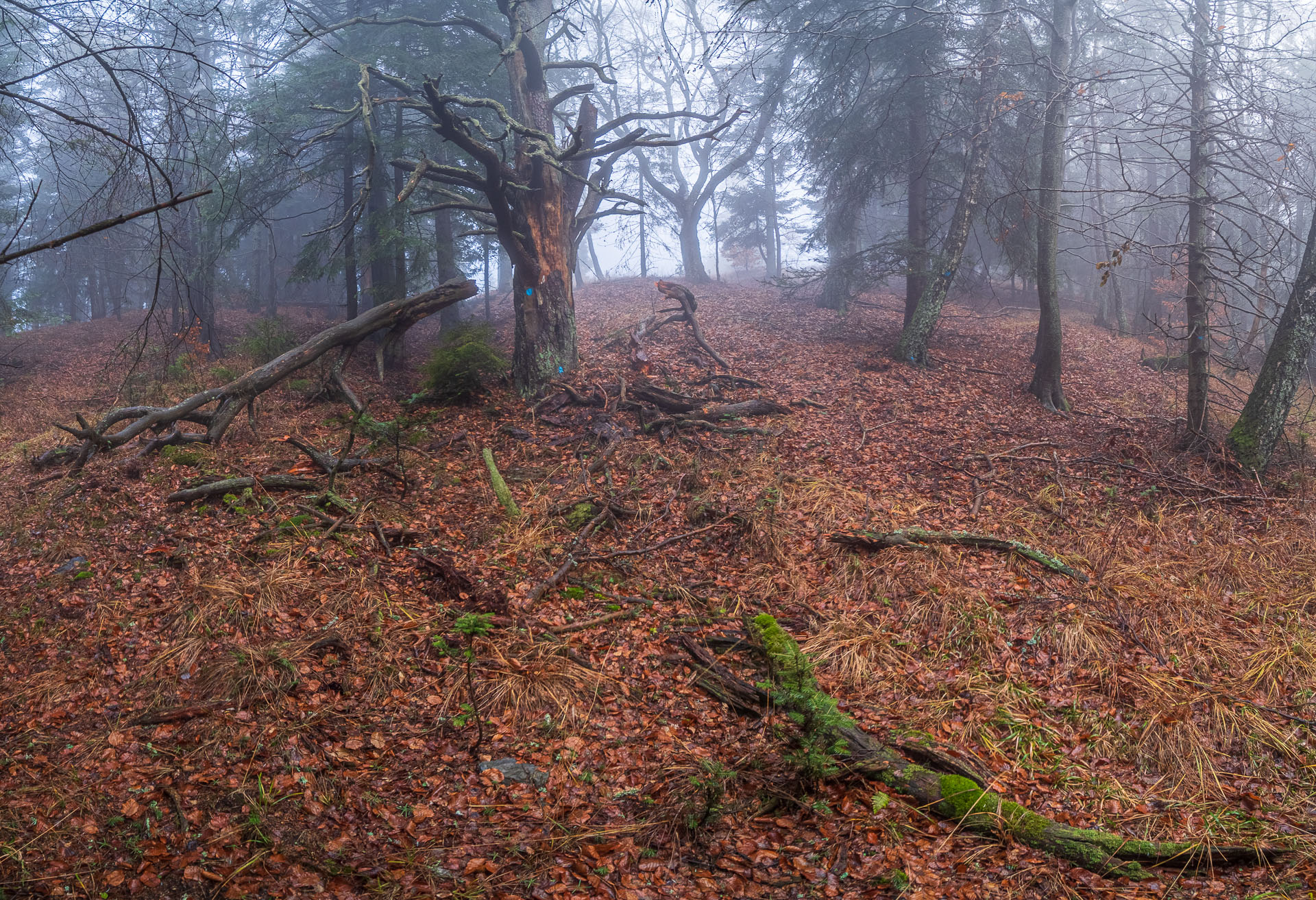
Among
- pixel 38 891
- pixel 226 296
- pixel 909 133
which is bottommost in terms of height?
pixel 38 891

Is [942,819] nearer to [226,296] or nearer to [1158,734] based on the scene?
[1158,734]

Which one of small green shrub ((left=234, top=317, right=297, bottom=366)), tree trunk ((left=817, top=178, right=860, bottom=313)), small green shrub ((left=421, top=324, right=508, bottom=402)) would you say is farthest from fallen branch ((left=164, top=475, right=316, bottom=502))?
tree trunk ((left=817, top=178, right=860, bottom=313))

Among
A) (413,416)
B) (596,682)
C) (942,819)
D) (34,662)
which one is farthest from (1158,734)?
(413,416)

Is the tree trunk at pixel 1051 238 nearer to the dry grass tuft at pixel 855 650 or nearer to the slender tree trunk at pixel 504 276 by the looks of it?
the dry grass tuft at pixel 855 650

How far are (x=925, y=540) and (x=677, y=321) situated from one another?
974cm

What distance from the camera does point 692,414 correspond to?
10.7 metres

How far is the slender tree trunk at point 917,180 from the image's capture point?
14031 millimetres

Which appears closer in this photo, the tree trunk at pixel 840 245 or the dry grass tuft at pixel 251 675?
the dry grass tuft at pixel 251 675

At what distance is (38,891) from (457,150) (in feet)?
51.1

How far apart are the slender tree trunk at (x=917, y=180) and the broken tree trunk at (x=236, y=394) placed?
29.9 feet

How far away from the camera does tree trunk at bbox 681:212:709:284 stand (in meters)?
27.6

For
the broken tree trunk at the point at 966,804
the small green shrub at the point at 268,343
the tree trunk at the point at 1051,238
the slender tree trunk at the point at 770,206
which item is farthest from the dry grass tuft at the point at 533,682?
the slender tree trunk at the point at 770,206

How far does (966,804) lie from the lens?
13.3 ft

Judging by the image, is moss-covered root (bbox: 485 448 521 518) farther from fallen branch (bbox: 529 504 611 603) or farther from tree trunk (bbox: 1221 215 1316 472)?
tree trunk (bbox: 1221 215 1316 472)
